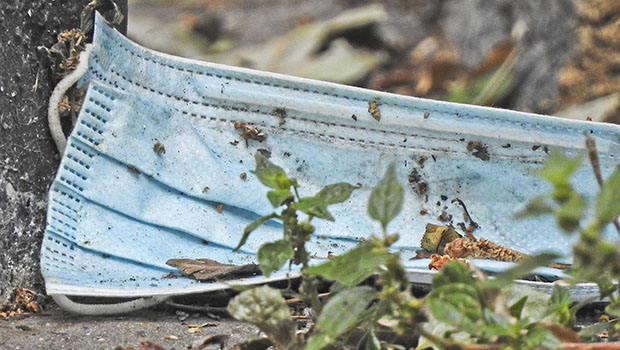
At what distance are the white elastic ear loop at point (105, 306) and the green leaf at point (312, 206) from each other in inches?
25.9

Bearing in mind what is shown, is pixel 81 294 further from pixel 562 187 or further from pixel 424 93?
pixel 424 93

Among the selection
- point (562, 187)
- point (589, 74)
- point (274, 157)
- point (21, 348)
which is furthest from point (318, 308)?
point (589, 74)

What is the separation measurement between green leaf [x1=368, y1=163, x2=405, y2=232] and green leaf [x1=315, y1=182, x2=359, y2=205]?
0.11 meters

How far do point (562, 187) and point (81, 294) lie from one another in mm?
1165

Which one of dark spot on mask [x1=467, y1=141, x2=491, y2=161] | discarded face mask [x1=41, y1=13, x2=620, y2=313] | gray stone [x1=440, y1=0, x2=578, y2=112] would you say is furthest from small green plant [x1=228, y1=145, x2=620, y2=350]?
gray stone [x1=440, y1=0, x2=578, y2=112]

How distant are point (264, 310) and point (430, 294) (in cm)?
29

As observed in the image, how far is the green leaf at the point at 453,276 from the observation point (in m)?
1.21

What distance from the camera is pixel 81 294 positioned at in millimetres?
1743

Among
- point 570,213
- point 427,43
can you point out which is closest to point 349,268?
point 570,213

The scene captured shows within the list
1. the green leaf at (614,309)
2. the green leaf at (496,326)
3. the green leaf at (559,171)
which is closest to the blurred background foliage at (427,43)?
the green leaf at (614,309)

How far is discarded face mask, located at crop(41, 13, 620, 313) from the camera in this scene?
1999 mm

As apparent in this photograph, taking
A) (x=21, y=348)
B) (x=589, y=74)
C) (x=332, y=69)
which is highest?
(x=332, y=69)

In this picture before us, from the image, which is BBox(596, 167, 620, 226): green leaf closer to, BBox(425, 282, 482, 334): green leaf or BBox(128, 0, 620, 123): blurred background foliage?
BBox(425, 282, 482, 334): green leaf

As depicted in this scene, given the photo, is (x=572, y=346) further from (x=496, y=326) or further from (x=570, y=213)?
(x=570, y=213)
